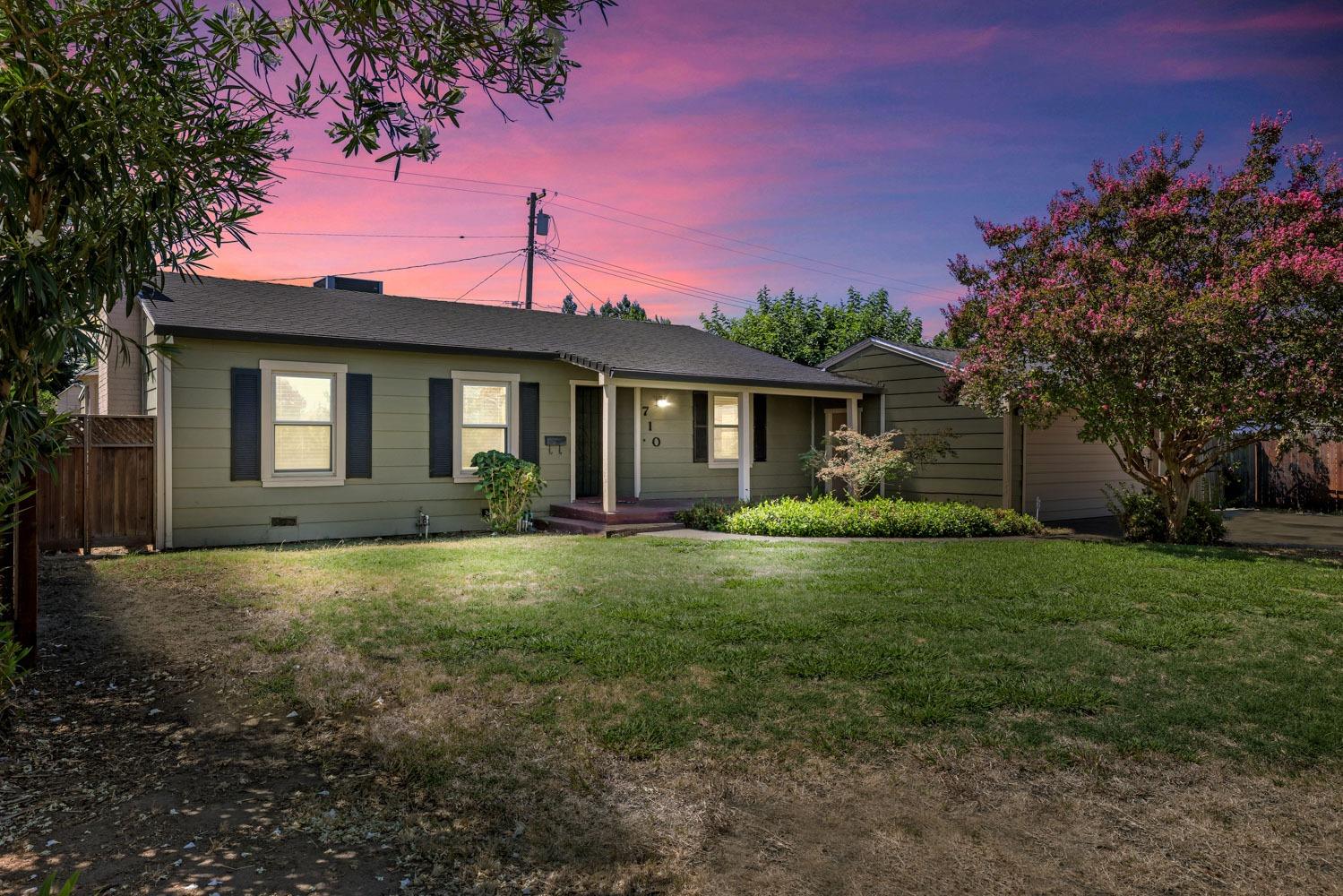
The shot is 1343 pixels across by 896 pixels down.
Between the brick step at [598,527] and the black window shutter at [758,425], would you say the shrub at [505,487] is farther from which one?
the black window shutter at [758,425]

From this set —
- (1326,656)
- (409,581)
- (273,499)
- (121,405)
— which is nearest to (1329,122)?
(1326,656)

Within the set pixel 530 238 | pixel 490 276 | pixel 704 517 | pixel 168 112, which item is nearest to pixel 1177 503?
pixel 704 517

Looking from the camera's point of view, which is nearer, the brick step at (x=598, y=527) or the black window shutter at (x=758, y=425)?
the brick step at (x=598, y=527)

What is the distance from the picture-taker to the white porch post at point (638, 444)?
13852 millimetres

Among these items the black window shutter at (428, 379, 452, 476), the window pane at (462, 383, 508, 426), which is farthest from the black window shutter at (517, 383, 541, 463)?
the black window shutter at (428, 379, 452, 476)

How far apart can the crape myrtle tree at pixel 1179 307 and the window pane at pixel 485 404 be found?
7233mm

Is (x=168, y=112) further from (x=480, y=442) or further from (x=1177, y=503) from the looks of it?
(x=1177, y=503)

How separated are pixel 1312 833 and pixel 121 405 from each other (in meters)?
13.7

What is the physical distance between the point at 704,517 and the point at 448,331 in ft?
16.8

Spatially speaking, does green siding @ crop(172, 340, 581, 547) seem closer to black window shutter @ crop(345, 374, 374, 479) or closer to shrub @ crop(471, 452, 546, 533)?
black window shutter @ crop(345, 374, 374, 479)

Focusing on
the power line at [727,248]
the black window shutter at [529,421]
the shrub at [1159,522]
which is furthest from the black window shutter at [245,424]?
the power line at [727,248]

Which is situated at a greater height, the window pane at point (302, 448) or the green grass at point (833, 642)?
the window pane at point (302, 448)

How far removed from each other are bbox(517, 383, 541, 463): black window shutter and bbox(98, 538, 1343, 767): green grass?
3410mm

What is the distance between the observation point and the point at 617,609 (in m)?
6.31
